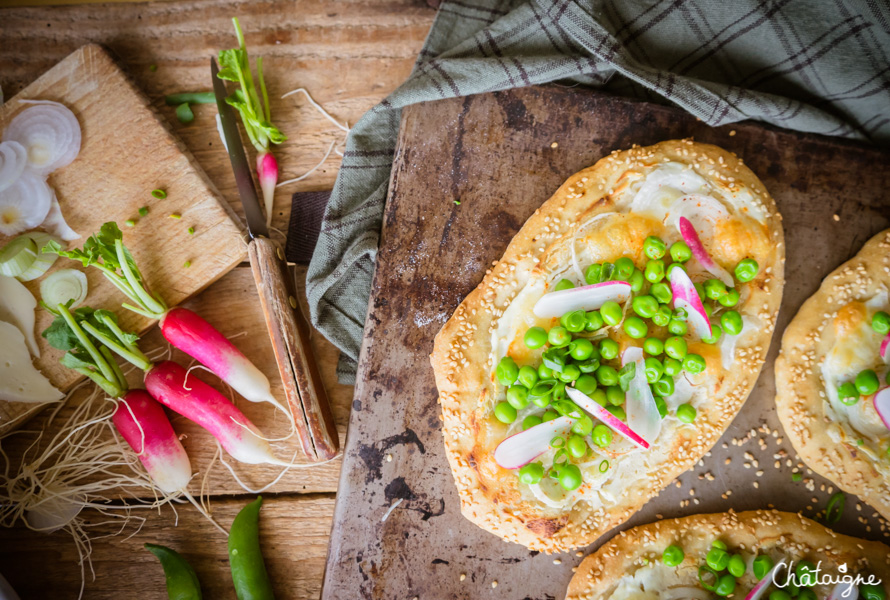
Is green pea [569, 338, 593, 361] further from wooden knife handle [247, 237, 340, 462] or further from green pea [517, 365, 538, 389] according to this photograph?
wooden knife handle [247, 237, 340, 462]

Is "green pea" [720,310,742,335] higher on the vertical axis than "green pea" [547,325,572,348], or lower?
lower

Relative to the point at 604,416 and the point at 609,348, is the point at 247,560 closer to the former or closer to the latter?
the point at 604,416

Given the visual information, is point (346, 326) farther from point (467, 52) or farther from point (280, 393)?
point (467, 52)

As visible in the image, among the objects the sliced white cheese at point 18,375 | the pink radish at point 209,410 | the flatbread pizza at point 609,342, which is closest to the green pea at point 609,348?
the flatbread pizza at point 609,342

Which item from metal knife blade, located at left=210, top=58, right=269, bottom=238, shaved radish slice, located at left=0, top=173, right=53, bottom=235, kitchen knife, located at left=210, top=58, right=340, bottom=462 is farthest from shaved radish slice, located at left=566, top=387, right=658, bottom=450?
shaved radish slice, located at left=0, top=173, right=53, bottom=235

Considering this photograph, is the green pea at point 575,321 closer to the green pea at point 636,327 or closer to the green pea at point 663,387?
the green pea at point 636,327
